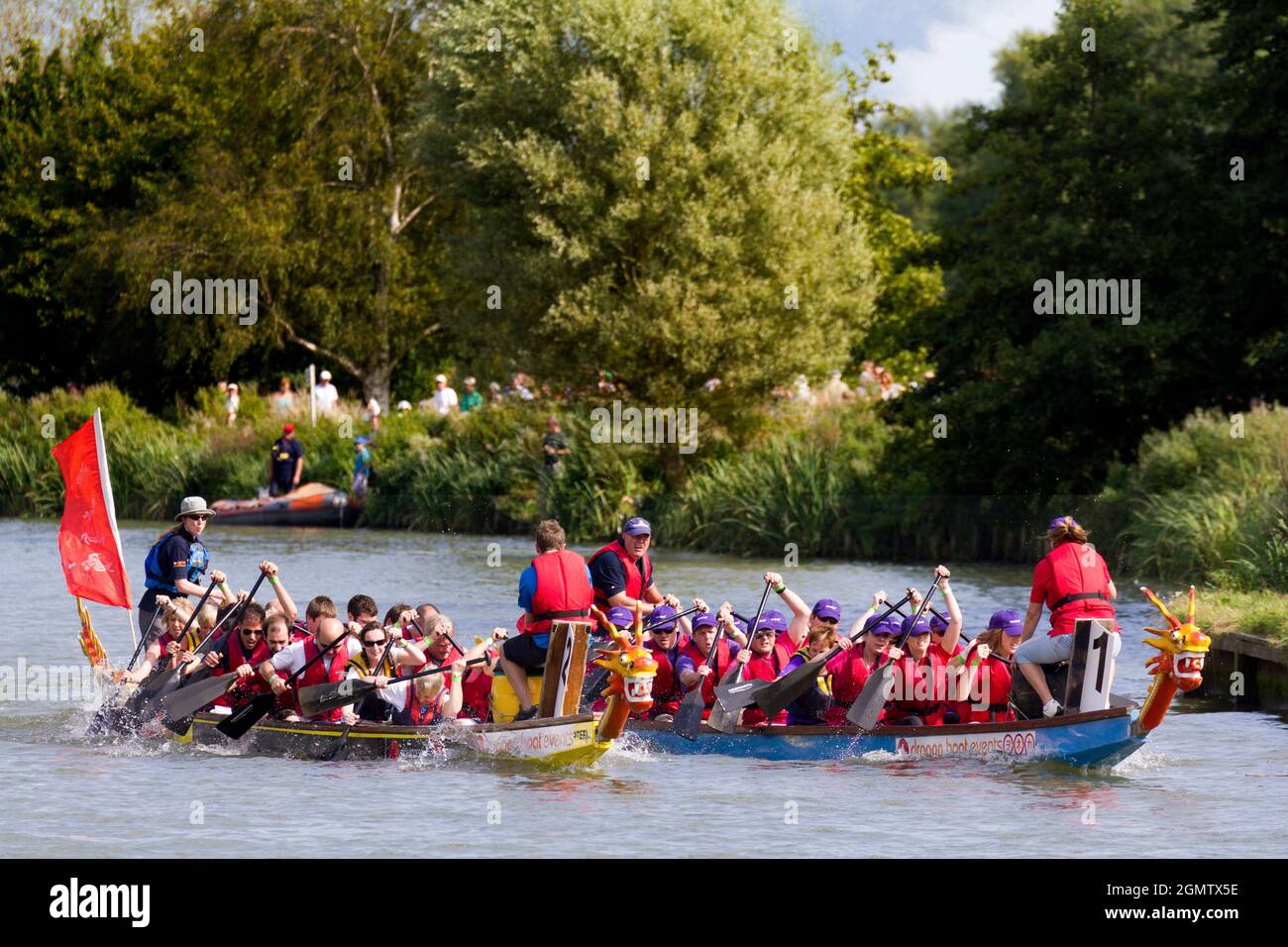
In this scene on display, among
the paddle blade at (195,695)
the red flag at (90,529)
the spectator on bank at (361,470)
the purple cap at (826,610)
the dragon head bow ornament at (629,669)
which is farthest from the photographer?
the spectator on bank at (361,470)

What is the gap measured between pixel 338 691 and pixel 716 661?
2833 millimetres

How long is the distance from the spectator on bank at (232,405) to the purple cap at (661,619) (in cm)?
2710

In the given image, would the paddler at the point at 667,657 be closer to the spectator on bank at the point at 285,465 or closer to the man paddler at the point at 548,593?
the man paddler at the point at 548,593

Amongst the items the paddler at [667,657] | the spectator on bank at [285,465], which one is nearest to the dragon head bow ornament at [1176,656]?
the paddler at [667,657]

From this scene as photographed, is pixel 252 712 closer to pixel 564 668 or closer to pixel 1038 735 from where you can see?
pixel 564 668

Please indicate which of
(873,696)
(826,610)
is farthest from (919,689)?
(826,610)

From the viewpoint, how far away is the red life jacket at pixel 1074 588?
1365 cm

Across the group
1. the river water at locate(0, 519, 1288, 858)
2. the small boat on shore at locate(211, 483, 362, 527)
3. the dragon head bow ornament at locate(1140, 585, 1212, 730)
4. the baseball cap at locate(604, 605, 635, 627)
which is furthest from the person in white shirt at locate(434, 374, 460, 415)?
the dragon head bow ornament at locate(1140, 585, 1212, 730)

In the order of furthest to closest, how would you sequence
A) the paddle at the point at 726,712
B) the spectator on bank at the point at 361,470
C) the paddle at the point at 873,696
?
the spectator on bank at the point at 361,470 → the paddle at the point at 726,712 → the paddle at the point at 873,696

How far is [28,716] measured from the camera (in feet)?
57.7

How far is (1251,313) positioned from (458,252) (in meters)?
14.1

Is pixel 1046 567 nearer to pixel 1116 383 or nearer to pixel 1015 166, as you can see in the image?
pixel 1116 383
